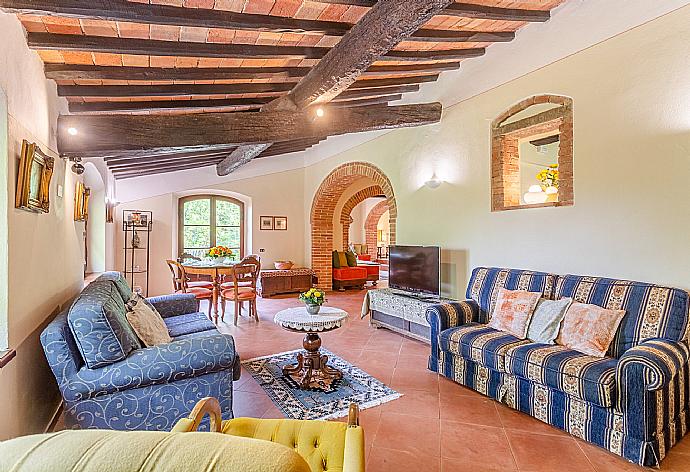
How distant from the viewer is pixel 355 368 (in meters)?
3.81

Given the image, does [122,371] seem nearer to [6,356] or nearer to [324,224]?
[6,356]

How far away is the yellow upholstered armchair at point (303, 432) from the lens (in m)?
1.49

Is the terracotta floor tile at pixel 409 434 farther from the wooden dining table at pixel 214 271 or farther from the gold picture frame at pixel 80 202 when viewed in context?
the wooden dining table at pixel 214 271

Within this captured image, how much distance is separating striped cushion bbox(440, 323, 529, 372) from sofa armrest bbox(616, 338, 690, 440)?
0.80 m

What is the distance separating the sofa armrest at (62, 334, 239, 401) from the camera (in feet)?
7.25

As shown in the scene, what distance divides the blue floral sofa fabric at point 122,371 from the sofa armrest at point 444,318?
1.91 m

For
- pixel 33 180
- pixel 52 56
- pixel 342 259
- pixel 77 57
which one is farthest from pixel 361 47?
pixel 342 259

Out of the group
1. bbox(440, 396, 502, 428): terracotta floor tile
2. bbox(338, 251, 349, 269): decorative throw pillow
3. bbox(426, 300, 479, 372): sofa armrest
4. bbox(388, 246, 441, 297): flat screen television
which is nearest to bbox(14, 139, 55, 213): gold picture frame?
bbox(440, 396, 502, 428): terracotta floor tile

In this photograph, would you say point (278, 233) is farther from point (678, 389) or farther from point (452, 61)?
point (678, 389)

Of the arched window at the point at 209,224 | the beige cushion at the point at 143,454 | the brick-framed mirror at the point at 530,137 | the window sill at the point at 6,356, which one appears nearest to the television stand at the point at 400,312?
the brick-framed mirror at the point at 530,137

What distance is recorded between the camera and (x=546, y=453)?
239 cm

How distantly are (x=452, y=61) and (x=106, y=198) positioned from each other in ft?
16.4

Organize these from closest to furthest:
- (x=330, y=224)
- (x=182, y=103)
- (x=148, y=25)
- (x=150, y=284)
Result: (x=148, y=25) < (x=182, y=103) < (x=150, y=284) < (x=330, y=224)

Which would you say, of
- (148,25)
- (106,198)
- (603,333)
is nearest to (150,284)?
(106,198)
